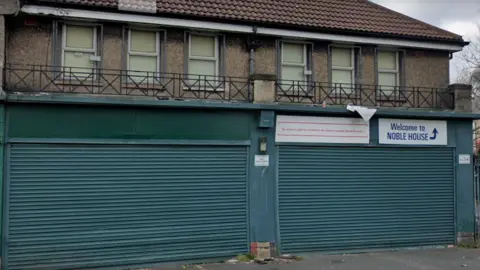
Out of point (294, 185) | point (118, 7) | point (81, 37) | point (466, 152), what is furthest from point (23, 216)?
point (466, 152)

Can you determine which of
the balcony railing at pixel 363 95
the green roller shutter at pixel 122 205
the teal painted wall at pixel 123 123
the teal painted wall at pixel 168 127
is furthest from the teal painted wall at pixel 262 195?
the balcony railing at pixel 363 95

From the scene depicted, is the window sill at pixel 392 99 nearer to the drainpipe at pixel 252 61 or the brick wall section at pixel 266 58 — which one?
the brick wall section at pixel 266 58

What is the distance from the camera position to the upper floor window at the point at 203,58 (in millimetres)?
11852

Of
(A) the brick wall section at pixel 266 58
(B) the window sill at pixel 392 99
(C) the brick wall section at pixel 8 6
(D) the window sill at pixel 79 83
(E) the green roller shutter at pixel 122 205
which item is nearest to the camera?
(E) the green roller shutter at pixel 122 205

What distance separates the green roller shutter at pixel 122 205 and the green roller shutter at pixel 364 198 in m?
1.33

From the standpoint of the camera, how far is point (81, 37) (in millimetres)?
11148

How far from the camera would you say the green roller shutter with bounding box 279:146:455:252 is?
38.2ft

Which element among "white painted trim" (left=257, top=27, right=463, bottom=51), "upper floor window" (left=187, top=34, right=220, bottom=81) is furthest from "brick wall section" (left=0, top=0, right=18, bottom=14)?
"white painted trim" (left=257, top=27, right=463, bottom=51)

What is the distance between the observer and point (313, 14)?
13.0m

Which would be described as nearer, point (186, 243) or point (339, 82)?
point (186, 243)

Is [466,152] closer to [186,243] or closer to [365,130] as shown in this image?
[365,130]

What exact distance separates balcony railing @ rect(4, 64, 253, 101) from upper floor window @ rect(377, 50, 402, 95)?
4174 mm

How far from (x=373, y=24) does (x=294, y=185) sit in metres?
5.30

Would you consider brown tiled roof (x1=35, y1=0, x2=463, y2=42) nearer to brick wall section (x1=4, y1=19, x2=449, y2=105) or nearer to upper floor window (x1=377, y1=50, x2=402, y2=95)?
brick wall section (x1=4, y1=19, x2=449, y2=105)
